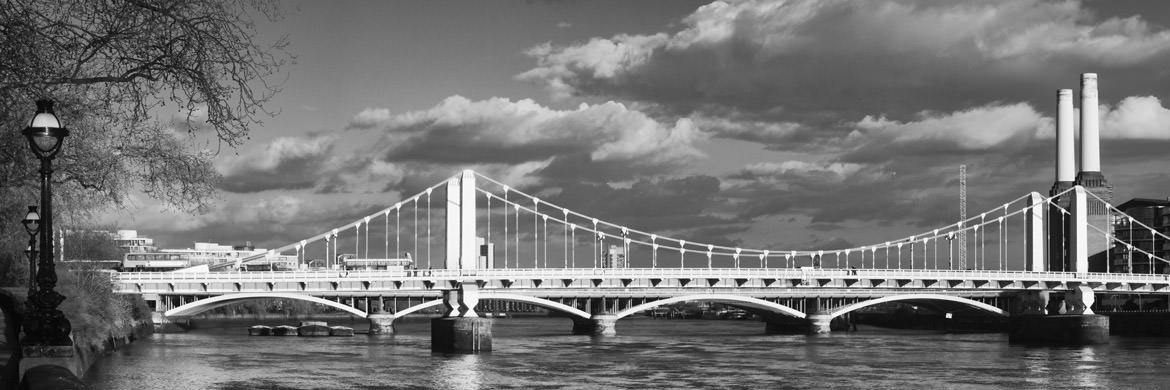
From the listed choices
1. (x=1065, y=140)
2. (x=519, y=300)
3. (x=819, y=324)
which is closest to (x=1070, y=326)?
(x=819, y=324)

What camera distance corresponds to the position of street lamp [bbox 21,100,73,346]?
1571 centimetres

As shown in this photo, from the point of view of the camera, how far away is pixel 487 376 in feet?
171

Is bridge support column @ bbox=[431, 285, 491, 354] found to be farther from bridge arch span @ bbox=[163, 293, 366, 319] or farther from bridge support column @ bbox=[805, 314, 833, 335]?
bridge support column @ bbox=[805, 314, 833, 335]

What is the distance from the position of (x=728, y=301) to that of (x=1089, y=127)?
2634 inches

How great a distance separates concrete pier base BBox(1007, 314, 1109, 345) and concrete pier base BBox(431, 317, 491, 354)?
3581 centimetres

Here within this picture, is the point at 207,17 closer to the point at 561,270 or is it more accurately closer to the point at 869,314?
the point at 561,270

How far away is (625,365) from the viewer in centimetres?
Result: 6047

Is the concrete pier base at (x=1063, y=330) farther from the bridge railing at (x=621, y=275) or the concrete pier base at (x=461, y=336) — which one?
the concrete pier base at (x=461, y=336)

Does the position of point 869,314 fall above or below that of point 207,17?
below

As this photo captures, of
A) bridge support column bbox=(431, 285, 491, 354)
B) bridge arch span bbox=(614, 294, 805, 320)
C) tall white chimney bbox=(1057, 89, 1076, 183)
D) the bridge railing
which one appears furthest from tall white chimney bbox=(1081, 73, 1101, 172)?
bridge support column bbox=(431, 285, 491, 354)

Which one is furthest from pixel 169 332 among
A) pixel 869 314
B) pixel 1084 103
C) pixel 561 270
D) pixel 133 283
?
pixel 1084 103

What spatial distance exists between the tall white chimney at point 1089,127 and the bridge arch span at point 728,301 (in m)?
58.7

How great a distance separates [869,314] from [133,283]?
78569 millimetres

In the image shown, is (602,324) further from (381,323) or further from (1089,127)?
(1089,127)
